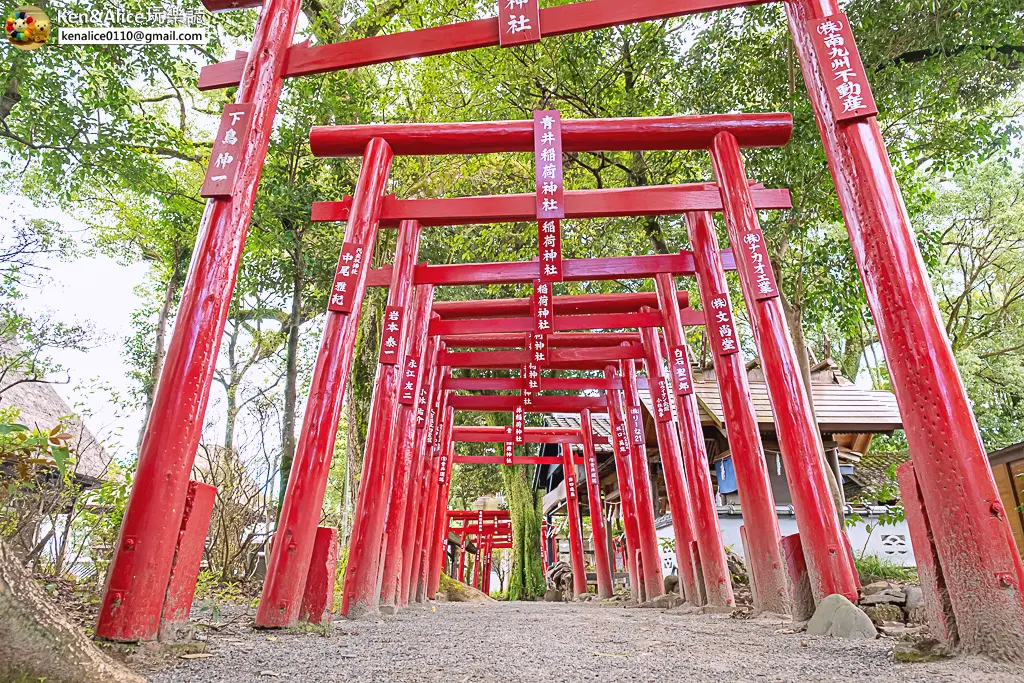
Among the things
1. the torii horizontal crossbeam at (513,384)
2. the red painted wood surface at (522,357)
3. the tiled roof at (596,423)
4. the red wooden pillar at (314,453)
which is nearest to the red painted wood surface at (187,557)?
the red wooden pillar at (314,453)

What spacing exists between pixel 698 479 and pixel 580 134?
4.58m

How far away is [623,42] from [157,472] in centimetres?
871

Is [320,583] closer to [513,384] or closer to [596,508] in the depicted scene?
[513,384]

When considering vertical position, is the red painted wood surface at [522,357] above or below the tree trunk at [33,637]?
above

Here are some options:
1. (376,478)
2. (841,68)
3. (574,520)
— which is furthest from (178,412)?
(574,520)

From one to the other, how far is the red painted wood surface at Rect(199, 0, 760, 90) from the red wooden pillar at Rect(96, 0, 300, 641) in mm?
442

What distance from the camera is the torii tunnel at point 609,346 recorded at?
10.3ft

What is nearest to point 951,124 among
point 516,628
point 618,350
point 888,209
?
point 618,350

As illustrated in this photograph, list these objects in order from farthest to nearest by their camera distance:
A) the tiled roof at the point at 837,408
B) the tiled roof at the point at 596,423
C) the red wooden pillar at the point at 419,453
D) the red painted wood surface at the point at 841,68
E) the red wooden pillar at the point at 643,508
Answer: the tiled roof at the point at 596,423 < the red wooden pillar at the point at 643,508 < the tiled roof at the point at 837,408 < the red wooden pillar at the point at 419,453 < the red painted wood surface at the point at 841,68

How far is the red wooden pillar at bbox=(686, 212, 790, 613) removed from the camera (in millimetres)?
5914

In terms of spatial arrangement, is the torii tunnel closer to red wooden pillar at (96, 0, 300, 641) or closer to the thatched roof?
red wooden pillar at (96, 0, 300, 641)

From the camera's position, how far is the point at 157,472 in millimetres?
3371

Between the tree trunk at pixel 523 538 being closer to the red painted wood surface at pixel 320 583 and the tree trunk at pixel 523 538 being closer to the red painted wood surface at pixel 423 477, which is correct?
the red painted wood surface at pixel 423 477

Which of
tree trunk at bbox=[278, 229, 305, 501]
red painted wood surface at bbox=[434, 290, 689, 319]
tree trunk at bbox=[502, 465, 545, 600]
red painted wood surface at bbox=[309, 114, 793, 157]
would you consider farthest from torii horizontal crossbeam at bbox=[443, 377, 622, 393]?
red painted wood surface at bbox=[309, 114, 793, 157]
